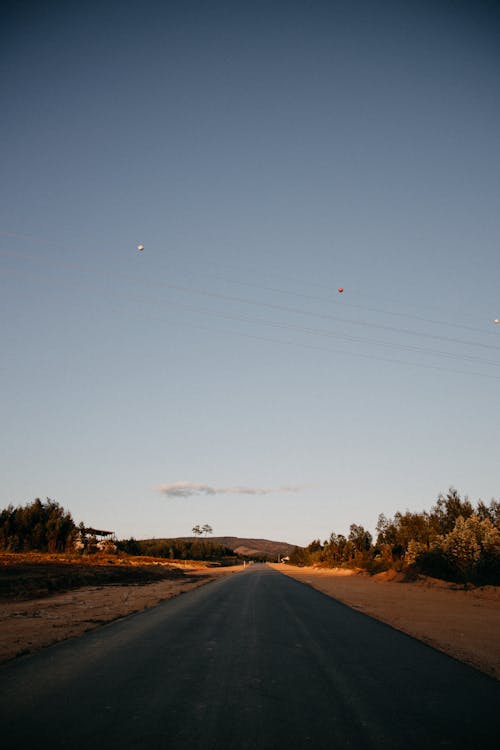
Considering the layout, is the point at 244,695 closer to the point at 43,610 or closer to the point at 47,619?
the point at 47,619

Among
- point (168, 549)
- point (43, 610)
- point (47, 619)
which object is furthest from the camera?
point (168, 549)

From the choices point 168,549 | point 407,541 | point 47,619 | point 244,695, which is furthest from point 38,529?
point 168,549

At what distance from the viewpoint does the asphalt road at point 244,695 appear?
164 inches

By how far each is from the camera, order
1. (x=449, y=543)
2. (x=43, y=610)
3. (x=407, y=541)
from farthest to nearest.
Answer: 1. (x=407, y=541)
2. (x=449, y=543)
3. (x=43, y=610)

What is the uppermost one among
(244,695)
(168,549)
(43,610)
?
(244,695)

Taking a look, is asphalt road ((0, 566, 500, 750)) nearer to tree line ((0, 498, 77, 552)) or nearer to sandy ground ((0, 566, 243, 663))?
sandy ground ((0, 566, 243, 663))

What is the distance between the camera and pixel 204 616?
12.7 m

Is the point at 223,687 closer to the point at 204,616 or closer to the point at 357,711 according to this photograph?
the point at 357,711

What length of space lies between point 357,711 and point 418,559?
33.9 m

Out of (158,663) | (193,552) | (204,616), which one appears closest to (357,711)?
(158,663)

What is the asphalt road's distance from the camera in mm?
4164

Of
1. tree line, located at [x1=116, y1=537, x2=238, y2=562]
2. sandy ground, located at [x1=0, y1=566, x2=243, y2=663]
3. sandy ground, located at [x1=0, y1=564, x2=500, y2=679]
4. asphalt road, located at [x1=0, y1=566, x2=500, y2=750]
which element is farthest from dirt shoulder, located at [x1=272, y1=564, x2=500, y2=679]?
tree line, located at [x1=116, y1=537, x2=238, y2=562]

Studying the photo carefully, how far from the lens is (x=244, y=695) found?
537 centimetres

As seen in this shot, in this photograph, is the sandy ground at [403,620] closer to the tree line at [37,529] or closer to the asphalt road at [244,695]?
the asphalt road at [244,695]
